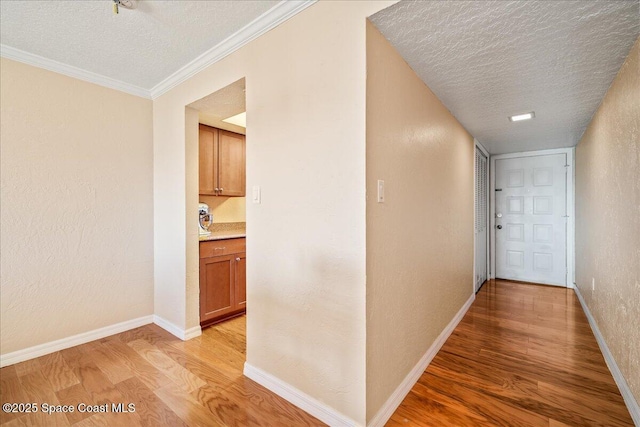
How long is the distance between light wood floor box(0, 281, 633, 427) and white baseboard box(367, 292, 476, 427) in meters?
0.04

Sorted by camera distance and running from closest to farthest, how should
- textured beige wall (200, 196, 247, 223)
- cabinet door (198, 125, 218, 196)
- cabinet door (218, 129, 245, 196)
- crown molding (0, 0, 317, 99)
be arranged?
crown molding (0, 0, 317, 99) → cabinet door (198, 125, 218, 196) → cabinet door (218, 129, 245, 196) → textured beige wall (200, 196, 247, 223)

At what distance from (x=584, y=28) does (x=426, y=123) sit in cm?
91

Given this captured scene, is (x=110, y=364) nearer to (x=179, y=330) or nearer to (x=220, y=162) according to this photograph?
(x=179, y=330)

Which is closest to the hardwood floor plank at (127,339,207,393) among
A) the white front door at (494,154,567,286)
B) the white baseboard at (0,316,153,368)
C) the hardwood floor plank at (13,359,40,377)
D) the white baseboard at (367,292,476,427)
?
the white baseboard at (0,316,153,368)

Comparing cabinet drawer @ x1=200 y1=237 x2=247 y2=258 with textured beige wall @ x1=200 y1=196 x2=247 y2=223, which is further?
textured beige wall @ x1=200 y1=196 x2=247 y2=223

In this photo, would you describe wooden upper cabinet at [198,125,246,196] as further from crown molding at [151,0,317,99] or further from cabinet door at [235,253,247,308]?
cabinet door at [235,253,247,308]

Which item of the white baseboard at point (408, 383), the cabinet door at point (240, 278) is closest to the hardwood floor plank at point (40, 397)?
the cabinet door at point (240, 278)

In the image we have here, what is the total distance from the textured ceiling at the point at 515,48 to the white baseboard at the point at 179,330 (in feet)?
8.77

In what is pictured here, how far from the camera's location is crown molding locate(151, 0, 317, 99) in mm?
1639

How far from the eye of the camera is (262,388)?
1.83 meters

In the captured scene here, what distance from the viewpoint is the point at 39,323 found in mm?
2256

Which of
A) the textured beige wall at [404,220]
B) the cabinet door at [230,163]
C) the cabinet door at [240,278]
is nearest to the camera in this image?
the textured beige wall at [404,220]

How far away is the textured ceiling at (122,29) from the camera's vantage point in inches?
66.1

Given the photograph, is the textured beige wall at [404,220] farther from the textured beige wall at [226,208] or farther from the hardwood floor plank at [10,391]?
the textured beige wall at [226,208]
